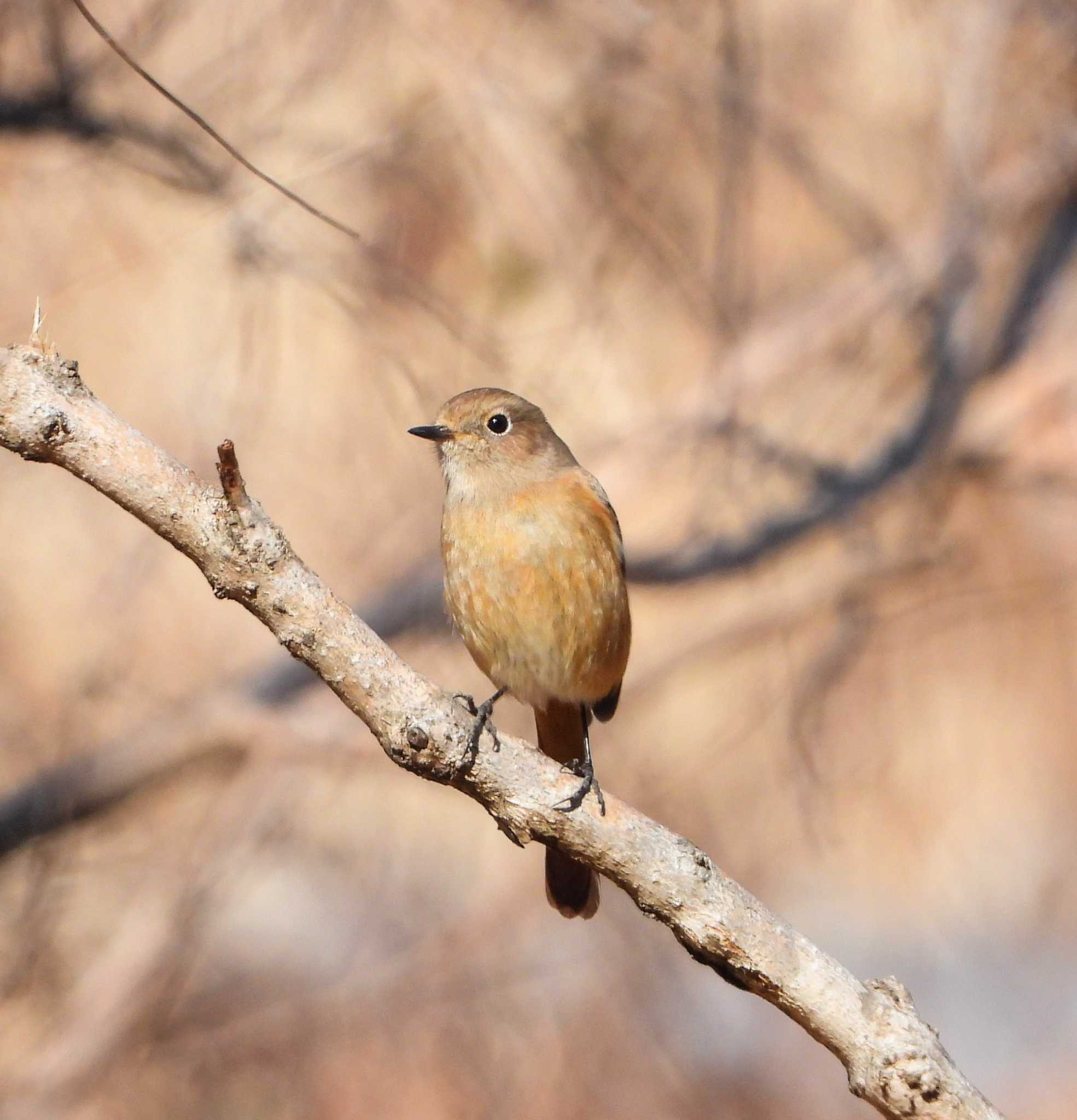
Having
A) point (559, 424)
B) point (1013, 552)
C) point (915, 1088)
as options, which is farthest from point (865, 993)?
point (1013, 552)

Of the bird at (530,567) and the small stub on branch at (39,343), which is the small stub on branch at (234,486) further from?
the bird at (530,567)

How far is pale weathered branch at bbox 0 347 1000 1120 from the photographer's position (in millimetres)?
2104

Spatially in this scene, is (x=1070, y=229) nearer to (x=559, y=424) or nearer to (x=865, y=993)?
(x=559, y=424)

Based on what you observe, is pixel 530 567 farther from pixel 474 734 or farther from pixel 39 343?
pixel 39 343

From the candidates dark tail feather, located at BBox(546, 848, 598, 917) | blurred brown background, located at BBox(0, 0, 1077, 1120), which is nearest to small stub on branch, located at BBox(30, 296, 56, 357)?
dark tail feather, located at BBox(546, 848, 598, 917)

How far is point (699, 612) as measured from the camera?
6.79 metres

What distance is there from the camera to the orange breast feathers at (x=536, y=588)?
331cm

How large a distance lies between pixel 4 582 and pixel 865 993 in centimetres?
486

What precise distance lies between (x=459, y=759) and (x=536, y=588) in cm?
112

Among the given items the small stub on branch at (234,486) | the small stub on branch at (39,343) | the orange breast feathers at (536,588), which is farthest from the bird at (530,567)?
the small stub on branch at (39,343)

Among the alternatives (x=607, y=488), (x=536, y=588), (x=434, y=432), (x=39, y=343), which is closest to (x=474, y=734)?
(x=39, y=343)

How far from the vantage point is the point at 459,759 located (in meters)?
2.23

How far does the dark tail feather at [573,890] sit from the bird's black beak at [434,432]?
3.84 feet

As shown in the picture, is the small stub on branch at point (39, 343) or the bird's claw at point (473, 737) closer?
the small stub on branch at point (39, 343)
